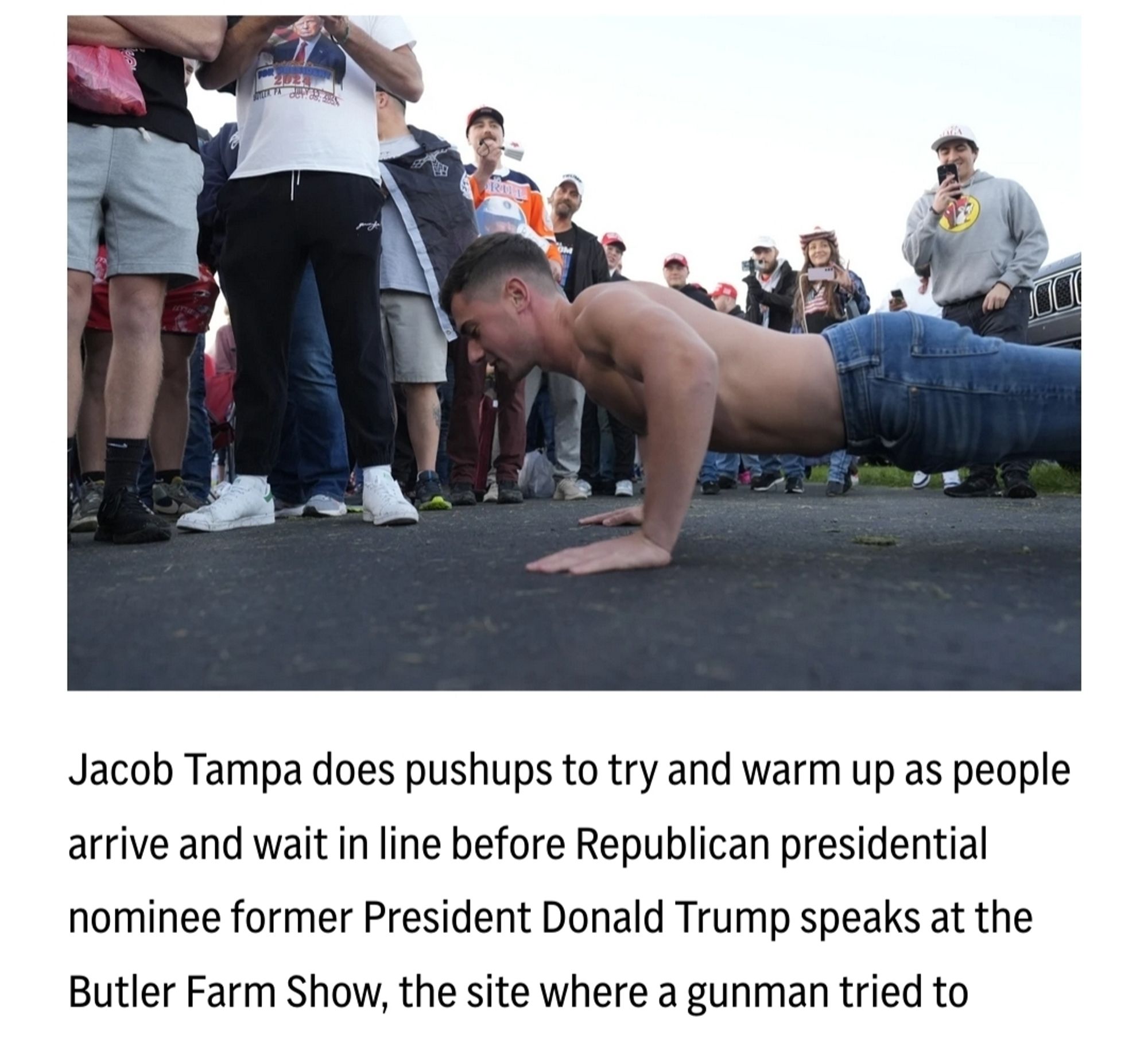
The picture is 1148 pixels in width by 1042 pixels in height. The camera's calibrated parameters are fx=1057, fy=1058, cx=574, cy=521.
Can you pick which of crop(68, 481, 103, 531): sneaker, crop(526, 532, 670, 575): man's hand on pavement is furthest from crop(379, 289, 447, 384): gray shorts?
crop(526, 532, 670, 575): man's hand on pavement

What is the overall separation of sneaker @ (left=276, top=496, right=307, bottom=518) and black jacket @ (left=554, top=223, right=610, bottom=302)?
2312 millimetres

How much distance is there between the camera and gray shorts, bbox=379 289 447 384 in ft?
13.4

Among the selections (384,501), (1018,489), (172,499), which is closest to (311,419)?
(172,499)

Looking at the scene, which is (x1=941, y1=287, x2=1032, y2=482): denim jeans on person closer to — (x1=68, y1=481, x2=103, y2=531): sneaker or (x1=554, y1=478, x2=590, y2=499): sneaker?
(x1=554, y1=478, x2=590, y2=499): sneaker

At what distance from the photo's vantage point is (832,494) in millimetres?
5859

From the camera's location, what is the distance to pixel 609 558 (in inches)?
75.5

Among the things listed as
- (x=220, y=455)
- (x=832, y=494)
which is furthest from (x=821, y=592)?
(x=220, y=455)

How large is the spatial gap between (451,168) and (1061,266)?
149 inches

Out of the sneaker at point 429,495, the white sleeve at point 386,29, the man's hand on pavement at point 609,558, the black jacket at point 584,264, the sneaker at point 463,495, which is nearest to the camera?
the man's hand on pavement at point 609,558

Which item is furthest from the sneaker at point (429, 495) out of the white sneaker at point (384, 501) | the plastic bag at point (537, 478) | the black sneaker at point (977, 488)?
the black sneaker at point (977, 488)

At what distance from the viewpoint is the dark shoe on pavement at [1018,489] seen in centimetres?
464

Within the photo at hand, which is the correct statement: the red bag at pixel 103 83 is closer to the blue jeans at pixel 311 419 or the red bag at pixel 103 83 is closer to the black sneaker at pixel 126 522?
the black sneaker at pixel 126 522

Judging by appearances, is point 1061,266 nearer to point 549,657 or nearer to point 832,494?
point 832,494

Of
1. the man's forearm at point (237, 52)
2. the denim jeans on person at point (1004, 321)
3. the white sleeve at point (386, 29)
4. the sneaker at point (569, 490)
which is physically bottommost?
the sneaker at point (569, 490)
